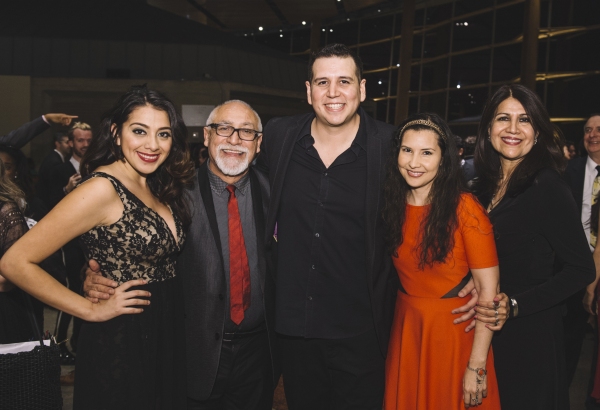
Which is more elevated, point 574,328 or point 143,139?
point 143,139

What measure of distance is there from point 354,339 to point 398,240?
502 millimetres

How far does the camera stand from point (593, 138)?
4.54 metres

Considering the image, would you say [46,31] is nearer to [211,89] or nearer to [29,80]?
[29,80]

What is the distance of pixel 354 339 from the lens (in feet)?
8.14

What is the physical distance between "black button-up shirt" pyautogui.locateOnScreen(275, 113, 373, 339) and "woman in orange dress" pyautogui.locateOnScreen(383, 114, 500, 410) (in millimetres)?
172

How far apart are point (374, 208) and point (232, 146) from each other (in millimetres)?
718

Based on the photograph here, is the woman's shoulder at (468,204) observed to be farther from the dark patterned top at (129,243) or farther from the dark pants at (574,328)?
the dark pants at (574,328)

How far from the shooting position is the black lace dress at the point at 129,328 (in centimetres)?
207

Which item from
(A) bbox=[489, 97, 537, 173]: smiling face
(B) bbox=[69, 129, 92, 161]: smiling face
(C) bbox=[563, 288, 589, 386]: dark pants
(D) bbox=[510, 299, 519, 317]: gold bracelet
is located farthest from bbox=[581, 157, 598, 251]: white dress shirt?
(B) bbox=[69, 129, 92, 161]: smiling face

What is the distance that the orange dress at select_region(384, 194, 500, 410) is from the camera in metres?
2.19

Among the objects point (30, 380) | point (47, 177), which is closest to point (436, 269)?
point (30, 380)

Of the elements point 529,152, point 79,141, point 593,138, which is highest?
point 593,138

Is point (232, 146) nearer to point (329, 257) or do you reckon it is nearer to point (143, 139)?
point (143, 139)

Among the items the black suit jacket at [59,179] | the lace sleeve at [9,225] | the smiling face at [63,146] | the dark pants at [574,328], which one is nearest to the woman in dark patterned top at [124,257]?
the lace sleeve at [9,225]
